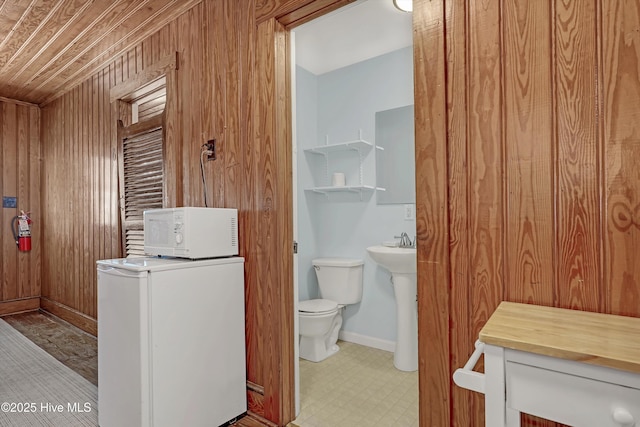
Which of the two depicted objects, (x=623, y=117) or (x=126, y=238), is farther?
(x=126, y=238)

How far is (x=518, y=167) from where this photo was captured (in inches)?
48.9

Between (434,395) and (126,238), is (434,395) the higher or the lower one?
the lower one

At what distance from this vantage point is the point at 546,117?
1.19m

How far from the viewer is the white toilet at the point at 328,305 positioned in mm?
2727

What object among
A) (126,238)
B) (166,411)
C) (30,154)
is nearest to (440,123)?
(166,411)

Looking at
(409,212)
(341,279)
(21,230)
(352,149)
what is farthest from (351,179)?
(21,230)

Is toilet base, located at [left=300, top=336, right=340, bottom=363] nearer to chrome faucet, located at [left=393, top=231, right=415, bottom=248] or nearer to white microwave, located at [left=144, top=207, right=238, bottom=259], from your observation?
chrome faucet, located at [left=393, top=231, right=415, bottom=248]

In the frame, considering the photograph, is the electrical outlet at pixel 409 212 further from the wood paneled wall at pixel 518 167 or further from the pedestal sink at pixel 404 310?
the wood paneled wall at pixel 518 167

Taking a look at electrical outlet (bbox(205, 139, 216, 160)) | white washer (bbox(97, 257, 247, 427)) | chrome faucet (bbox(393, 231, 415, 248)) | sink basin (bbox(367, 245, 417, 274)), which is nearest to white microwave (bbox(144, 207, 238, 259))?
white washer (bbox(97, 257, 247, 427))

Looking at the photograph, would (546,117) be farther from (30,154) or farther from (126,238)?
(30,154)

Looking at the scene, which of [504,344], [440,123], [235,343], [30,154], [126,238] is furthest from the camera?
[30,154]

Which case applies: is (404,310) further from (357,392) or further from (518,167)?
(518,167)

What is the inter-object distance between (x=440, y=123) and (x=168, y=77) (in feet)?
6.89

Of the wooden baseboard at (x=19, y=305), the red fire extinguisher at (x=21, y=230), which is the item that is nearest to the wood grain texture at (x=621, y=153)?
the red fire extinguisher at (x=21, y=230)
